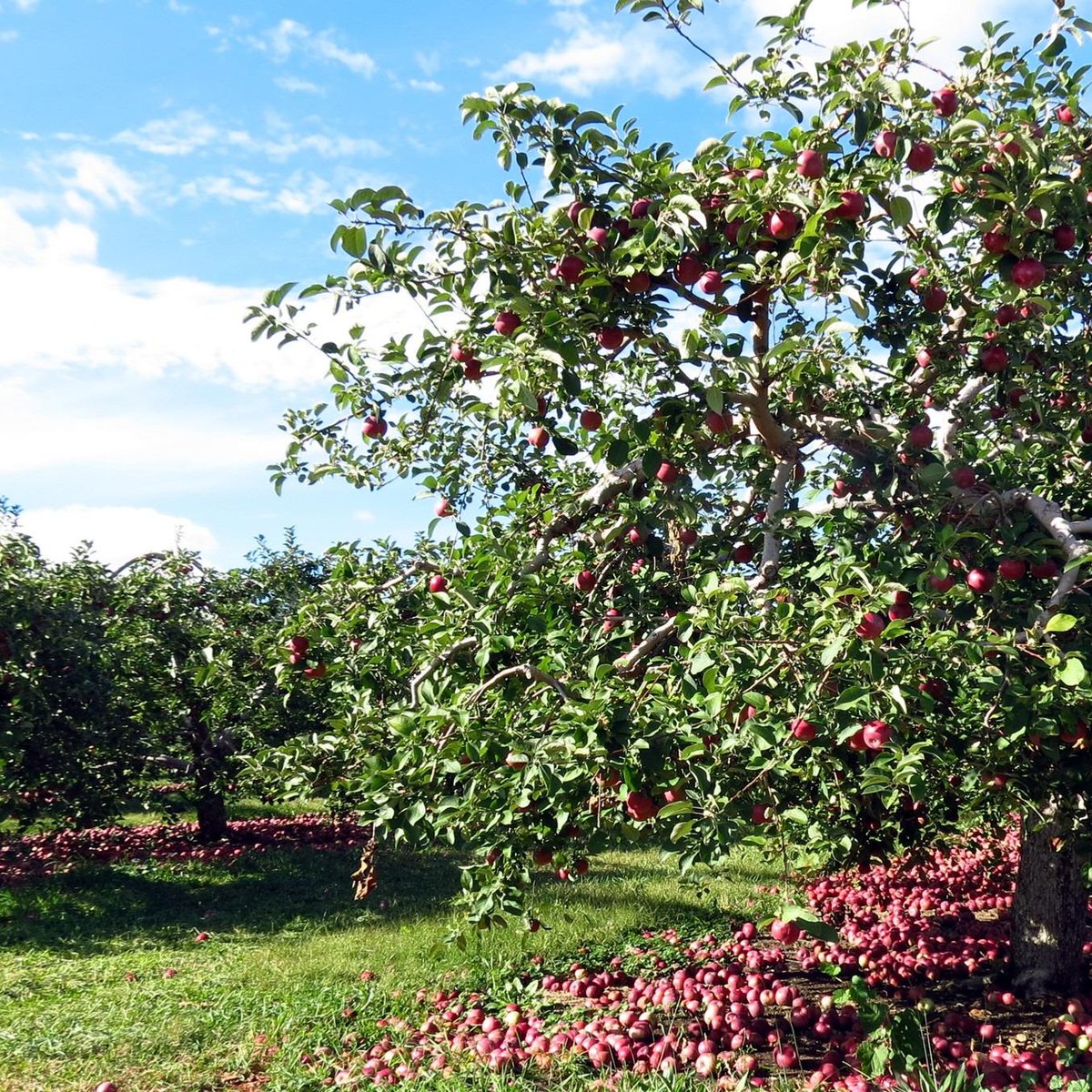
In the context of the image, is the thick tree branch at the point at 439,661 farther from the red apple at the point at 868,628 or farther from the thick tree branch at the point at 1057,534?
the thick tree branch at the point at 1057,534

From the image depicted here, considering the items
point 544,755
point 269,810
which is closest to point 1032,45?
point 544,755

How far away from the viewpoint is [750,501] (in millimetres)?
5211

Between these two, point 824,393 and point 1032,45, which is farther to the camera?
point 824,393

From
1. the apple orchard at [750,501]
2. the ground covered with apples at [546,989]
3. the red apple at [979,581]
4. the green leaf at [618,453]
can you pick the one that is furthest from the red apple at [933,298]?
the ground covered with apples at [546,989]

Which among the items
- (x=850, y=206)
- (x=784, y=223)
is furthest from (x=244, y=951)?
(x=850, y=206)

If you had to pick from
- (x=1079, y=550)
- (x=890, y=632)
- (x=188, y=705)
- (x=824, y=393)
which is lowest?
(x=188, y=705)

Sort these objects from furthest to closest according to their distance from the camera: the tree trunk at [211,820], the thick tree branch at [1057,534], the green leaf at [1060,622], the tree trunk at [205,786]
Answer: the tree trunk at [211,820] → the tree trunk at [205,786] → the thick tree branch at [1057,534] → the green leaf at [1060,622]

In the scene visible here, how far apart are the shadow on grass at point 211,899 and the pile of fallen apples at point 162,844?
44 centimetres

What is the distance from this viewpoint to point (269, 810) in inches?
596

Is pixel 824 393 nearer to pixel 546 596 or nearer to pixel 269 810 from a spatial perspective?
pixel 546 596

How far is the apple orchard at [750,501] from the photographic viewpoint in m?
3.32

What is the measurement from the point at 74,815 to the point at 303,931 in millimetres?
3244

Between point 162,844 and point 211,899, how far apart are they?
10.1 feet

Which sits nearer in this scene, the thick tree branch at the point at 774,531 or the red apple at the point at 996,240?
the red apple at the point at 996,240
